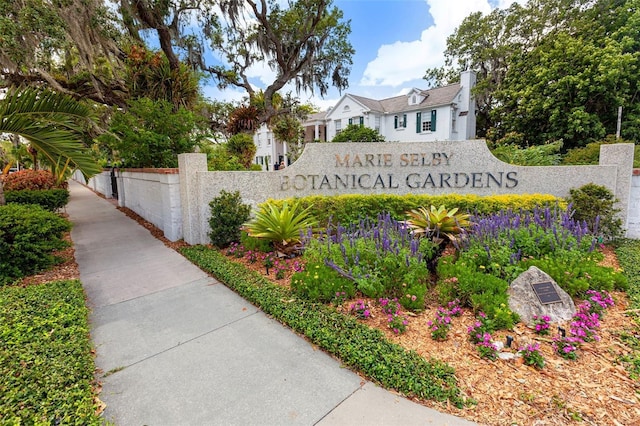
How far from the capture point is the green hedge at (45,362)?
1956 mm

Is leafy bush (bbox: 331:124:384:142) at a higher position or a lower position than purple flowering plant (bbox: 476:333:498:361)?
higher

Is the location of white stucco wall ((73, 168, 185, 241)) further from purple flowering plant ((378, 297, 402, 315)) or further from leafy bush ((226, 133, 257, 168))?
purple flowering plant ((378, 297, 402, 315))

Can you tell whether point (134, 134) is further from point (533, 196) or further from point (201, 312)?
point (533, 196)

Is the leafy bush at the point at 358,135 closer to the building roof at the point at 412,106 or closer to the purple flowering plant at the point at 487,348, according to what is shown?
the building roof at the point at 412,106

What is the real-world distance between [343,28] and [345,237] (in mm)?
15338

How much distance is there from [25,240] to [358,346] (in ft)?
15.4

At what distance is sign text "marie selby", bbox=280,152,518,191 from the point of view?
6.79 meters

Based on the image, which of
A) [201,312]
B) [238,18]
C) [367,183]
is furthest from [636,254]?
[238,18]

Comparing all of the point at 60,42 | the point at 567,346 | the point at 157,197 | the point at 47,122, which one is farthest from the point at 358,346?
the point at 60,42

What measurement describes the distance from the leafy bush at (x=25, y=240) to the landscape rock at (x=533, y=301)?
236 inches

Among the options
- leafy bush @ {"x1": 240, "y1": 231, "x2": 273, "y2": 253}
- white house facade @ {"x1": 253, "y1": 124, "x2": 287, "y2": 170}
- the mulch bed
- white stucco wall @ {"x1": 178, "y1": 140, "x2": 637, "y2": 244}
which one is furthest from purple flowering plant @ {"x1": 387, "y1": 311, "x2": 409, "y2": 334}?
white house facade @ {"x1": 253, "y1": 124, "x2": 287, "y2": 170}

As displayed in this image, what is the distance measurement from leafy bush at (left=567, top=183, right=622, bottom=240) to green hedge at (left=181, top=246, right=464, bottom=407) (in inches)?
204

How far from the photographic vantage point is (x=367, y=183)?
22.8 ft

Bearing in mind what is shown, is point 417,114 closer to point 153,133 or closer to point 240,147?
point 240,147
